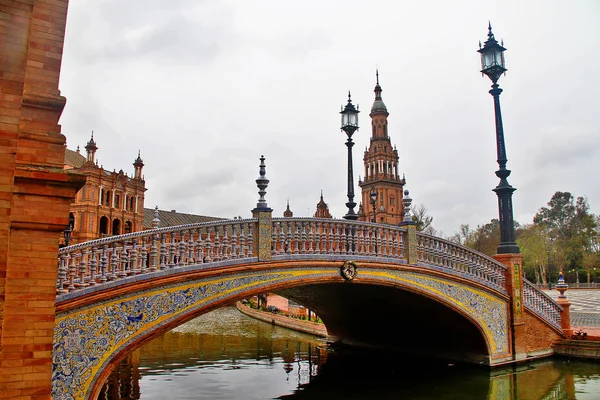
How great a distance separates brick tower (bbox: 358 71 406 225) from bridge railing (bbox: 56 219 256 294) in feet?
190

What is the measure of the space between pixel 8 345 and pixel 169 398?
6.58 m

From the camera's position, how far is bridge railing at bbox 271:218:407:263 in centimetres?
977

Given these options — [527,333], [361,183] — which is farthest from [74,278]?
[361,183]

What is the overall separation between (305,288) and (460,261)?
4.72 m

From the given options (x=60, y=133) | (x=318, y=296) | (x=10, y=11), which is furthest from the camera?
(x=318, y=296)

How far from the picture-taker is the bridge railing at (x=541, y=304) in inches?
567

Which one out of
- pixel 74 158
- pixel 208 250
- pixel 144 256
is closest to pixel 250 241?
pixel 208 250

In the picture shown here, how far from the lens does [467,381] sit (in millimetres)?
12422

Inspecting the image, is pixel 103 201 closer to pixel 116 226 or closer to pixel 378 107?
pixel 116 226

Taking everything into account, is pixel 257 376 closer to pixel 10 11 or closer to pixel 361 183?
pixel 10 11

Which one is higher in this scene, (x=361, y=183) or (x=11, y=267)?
(x=361, y=183)

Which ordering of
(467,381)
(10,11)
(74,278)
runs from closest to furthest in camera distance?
(10,11) → (74,278) → (467,381)

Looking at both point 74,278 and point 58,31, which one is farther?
point 74,278

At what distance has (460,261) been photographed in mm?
12781
